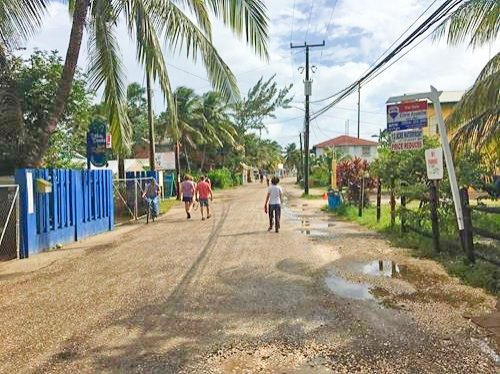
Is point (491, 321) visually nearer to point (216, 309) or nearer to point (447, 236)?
→ point (216, 309)

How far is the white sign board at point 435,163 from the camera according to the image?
9.51 m

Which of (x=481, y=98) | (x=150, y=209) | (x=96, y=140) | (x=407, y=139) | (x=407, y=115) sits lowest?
(x=150, y=209)

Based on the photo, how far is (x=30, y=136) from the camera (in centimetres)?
1272

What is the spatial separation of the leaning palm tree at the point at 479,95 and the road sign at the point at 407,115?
1.23 metres

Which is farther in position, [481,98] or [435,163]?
[481,98]

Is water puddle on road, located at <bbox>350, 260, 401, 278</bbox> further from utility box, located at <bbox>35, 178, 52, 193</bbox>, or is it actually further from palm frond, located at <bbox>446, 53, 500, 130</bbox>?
utility box, located at <bbox>35, 178, 52, 193</bbox>

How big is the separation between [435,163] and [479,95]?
6.11 ft

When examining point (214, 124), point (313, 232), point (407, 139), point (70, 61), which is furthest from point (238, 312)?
point (214, 124)

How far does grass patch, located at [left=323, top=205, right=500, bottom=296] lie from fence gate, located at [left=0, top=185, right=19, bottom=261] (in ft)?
26.3

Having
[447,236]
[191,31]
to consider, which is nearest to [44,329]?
[191,31]

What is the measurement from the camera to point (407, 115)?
10172mm

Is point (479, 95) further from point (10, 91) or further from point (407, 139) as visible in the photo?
point (10, 91)

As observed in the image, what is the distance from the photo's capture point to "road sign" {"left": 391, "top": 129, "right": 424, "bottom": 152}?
10.3m

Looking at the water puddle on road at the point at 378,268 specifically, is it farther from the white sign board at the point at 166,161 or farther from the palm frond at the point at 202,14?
the white sign board at the point at 166,161
